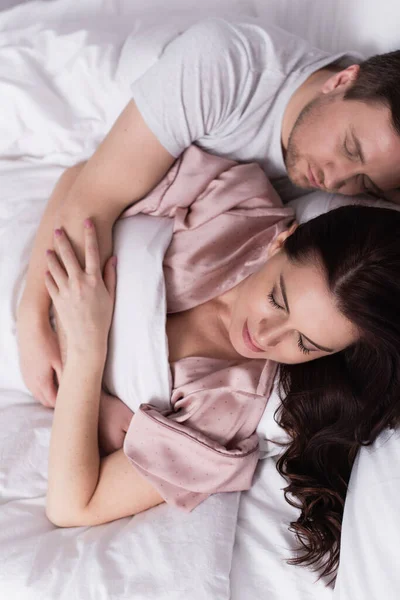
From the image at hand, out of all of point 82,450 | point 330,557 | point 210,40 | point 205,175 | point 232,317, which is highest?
point 210,40

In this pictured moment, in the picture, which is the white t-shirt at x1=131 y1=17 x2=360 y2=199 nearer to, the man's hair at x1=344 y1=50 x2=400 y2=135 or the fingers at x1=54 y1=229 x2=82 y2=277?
the man's hair at x1=344 y1=50 x2=400 y2=135

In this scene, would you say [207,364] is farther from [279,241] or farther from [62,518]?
[62,518]

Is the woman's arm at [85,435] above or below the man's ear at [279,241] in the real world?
below

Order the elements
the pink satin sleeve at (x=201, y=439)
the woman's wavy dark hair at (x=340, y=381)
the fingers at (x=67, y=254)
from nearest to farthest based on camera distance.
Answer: the woman's wavy dark hair at (x=340, y=381) → the pink satin sleeve at (x=201, y=439) → the fingers at (x=67, y=254)

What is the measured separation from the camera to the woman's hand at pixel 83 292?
1223mm

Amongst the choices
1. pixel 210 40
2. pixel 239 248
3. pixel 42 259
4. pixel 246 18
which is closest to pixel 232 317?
pixel 239 248

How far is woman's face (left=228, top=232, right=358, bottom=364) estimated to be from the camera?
1088 millimetres

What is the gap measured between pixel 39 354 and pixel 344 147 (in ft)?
2.50

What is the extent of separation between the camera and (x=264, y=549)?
45.8 inches

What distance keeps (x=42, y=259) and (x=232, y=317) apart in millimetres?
437

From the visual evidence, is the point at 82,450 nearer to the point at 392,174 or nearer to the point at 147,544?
the point at 147,544

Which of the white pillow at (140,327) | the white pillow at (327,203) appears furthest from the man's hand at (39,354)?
the white pillow at (327,203)

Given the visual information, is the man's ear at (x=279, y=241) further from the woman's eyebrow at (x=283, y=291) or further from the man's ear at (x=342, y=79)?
the man's ear at (x=342, y=79)

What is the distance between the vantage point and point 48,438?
4.29 feet
